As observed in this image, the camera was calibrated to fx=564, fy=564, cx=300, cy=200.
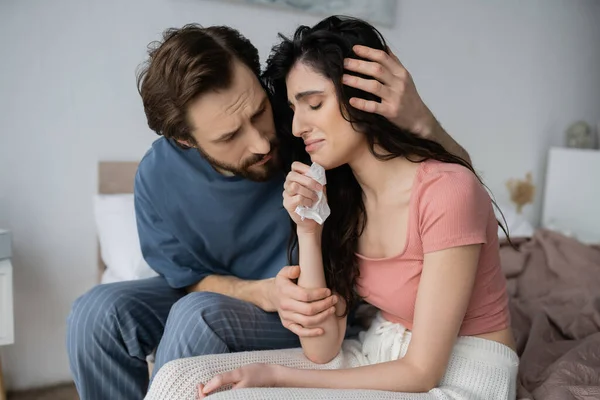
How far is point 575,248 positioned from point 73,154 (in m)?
1.95

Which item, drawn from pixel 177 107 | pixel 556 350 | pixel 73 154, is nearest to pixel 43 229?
pixel 73 154

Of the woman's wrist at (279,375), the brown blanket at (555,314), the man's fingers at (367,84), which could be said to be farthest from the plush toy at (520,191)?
the woman's wrist at (279,375)

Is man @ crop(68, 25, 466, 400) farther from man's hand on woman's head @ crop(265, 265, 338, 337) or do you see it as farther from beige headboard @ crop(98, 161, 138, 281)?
beige headboard @ crop(98, 161, 138, 281)

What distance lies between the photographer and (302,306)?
1103mm

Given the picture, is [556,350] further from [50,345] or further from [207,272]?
[50,345]

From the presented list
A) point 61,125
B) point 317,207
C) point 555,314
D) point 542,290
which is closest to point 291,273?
point 317,207

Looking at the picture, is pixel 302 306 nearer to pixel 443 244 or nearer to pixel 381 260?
pixel 381 260

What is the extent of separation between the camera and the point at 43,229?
209cm

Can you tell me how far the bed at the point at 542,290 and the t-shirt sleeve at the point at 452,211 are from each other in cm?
41

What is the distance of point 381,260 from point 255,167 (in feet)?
1.29

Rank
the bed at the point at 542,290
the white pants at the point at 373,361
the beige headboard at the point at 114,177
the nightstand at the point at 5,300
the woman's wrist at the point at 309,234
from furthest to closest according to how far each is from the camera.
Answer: the beige headboard at the point at 114,177
the nightstand at the point at 5,300
the bed at the point at 542,290
the woman's wrist at the point at 309,234
the white pants at the point at 373,361

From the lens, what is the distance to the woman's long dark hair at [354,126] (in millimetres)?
1098

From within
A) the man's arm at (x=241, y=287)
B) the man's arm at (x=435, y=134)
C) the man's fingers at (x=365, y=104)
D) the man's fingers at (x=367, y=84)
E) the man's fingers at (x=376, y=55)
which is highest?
the man's fingers at (x=376, y=55)

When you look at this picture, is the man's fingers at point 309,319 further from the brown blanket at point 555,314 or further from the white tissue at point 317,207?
the brown blanket at point 555,314
